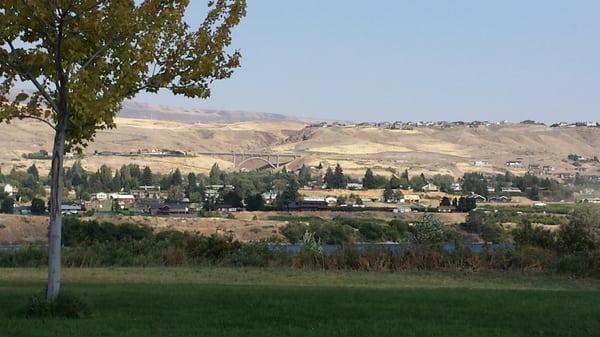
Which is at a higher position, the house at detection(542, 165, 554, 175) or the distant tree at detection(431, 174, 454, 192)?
the house at detection(542, 165, 554, 175)

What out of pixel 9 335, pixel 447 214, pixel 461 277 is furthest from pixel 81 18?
pixel 447 214

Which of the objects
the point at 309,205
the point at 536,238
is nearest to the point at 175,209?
the point at 309,205

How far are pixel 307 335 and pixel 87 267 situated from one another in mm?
15913

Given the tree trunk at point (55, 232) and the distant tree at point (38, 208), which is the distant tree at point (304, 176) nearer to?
the distant tree at point (38, 208)

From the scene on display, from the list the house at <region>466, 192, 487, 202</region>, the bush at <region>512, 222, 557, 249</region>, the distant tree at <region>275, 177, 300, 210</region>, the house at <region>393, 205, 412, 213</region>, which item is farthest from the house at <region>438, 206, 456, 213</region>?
the bush at <region>512, 222, 557, 249</region>

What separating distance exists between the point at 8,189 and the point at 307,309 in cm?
8175

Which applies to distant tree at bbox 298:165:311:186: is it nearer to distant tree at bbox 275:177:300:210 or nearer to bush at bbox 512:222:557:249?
distant tree at bbox 275:177:300:210

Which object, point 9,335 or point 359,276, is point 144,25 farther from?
point 359,276

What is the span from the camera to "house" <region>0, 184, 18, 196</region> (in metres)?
86.5

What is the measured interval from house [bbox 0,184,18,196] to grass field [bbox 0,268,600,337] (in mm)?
69364

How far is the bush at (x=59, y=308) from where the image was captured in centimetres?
1252

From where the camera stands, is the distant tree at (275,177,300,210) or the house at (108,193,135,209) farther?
the house at (108,193,135,209)

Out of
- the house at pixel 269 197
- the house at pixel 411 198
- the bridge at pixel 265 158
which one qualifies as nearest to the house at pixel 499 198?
the house at pixel 411 198

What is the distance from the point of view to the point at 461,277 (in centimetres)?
2219
